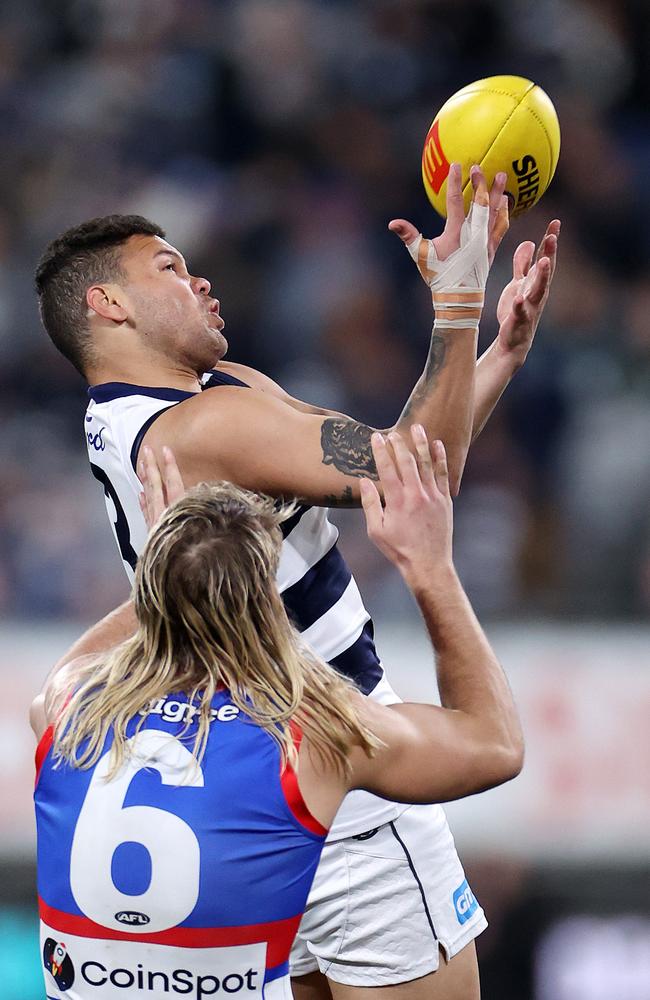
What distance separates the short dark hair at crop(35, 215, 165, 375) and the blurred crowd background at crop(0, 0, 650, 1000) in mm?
2559

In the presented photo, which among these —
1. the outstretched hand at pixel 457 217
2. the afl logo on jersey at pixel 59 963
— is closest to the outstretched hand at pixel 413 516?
the outstretched hand at pixel 457 217

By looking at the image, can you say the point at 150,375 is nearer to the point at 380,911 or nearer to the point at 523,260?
the point at 523,260

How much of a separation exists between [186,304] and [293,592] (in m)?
0.83

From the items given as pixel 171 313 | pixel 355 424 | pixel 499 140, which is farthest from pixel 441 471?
pixel 499 140

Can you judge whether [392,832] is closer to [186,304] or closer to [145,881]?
[145,881]

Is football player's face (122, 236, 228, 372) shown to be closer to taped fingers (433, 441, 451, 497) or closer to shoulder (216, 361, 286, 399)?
shoulder (216, 361, 286, 399)

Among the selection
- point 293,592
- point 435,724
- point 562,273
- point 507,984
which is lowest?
point 507,984

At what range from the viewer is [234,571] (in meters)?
2.27

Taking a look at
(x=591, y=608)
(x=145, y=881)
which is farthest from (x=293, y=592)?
(x=591, y=608)

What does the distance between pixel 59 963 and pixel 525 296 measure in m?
2.17

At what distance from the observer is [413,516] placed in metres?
2.47

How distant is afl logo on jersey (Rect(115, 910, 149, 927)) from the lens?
223cm

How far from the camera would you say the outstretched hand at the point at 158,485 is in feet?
9.35

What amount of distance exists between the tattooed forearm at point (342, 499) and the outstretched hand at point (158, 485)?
0.36 m
